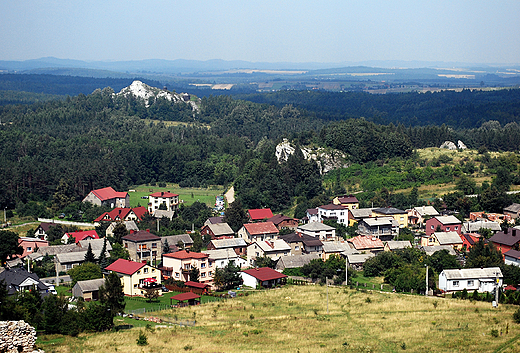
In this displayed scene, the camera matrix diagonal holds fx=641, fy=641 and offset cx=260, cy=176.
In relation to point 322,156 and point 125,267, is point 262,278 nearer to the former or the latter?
point 125,267

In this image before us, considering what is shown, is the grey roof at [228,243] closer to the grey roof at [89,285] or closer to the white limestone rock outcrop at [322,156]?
the grey roof at [89,285]

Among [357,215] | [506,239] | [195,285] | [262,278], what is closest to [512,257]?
[506,239]

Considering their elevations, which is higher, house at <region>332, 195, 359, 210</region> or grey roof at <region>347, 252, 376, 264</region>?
house at <region>332, 195, 359, 210</region>

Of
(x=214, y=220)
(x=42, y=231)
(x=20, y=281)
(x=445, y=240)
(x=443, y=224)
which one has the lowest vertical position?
(x=42, y=231)

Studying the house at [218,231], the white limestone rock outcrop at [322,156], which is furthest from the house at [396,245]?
the white limestone rock outcrop at [322,156]

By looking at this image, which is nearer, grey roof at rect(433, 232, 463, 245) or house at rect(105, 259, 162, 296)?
house at rect(105, 259, 162, 296)

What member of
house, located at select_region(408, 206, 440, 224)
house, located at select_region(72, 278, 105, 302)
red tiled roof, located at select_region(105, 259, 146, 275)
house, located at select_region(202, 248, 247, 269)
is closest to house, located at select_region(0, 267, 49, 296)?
house, located at select_region(72, 278, 105, 302)

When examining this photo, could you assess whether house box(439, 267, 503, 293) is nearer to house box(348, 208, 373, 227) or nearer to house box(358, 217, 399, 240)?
house box(358, 217, 399, 240)
